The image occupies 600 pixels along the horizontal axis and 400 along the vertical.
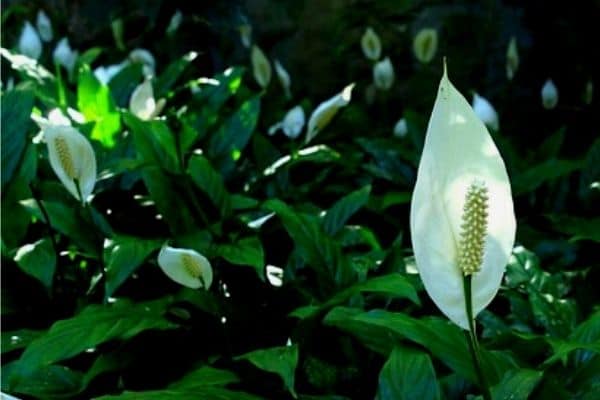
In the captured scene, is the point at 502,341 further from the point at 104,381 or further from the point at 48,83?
the point at 48,83

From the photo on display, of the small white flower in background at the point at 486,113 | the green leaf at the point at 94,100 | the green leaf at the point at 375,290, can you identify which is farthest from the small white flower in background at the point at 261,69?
the green leaf at the point at 375,290

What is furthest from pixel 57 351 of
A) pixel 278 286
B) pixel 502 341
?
pixel 502 341

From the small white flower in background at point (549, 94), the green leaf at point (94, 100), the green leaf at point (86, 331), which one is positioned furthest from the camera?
the small white flower in background at point (549, 94)

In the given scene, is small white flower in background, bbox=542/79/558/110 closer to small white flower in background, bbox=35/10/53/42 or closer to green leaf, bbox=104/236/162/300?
green leaf, bbox=104/236/162/300

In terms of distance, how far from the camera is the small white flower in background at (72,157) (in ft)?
5.31

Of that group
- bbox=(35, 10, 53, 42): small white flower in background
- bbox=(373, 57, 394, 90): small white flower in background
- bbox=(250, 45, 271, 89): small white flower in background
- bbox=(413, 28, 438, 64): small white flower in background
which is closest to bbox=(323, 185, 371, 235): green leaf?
bbox=(250, 45, 271, 89): small white flower in background

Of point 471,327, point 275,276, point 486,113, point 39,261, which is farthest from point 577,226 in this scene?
point 471,327

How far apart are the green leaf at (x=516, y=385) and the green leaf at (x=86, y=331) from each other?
546 mm

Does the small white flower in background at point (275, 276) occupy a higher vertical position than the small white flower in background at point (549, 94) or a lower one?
higher

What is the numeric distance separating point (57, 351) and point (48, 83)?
1.49m

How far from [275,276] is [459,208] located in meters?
0.89

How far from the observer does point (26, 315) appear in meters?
1.94

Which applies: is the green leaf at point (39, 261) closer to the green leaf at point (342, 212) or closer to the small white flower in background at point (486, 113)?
the green leaf at point (342, 212)

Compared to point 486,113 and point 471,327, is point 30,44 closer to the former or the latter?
point 486,113
